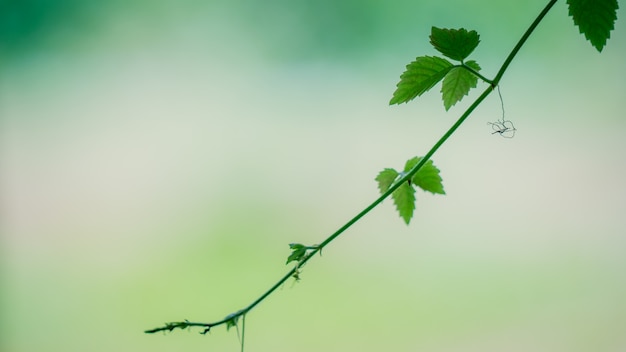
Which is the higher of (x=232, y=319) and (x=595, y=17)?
(x=595, y=17)

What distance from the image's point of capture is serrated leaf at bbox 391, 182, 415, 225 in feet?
1.17

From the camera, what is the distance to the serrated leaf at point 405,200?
0.36 meters

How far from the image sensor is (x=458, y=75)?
1.07 feet

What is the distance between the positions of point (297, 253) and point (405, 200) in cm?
11

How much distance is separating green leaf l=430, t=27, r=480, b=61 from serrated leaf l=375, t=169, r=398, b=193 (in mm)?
87

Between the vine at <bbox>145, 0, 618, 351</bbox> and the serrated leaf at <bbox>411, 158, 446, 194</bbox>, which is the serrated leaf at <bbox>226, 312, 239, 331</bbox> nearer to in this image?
the vine at <bbox>145, 0, 618, 351</bbox>

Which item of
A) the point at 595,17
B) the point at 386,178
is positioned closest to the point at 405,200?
the point at 386,178

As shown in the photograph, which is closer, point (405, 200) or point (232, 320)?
point (232, 320)

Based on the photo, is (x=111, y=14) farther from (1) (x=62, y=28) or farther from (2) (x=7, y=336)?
(2) (x=7, y=336)

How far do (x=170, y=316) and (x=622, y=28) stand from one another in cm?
157

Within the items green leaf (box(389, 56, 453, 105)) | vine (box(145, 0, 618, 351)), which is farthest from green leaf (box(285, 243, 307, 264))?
green leaf (box(389, 56, 453, 105))

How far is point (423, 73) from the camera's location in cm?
31

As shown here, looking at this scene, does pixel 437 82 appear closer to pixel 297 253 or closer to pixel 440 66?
pixel 440 66

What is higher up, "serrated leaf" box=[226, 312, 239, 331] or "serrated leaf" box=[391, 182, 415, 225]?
"serrated leaf" box=[391, 182, 415, 225]
